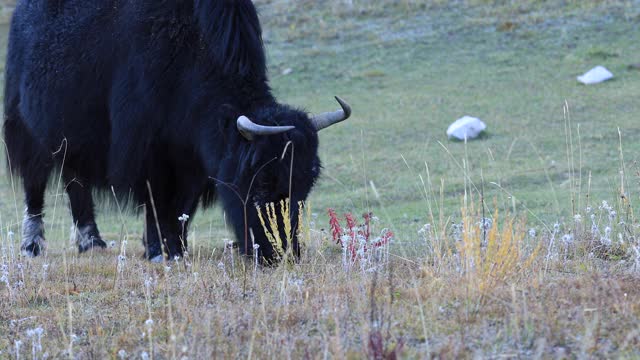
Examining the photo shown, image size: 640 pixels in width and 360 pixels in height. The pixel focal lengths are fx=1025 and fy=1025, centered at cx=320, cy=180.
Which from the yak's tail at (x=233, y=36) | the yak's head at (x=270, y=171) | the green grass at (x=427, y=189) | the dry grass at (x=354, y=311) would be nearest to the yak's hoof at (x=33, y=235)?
the green grass at (x=427, y=189)

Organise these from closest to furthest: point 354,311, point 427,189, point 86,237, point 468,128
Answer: point 354,311
point 86,237
point 427,189
point 468,128

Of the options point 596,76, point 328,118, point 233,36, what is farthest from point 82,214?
point 596,76

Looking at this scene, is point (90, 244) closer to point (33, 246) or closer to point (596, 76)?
point (33, 246)

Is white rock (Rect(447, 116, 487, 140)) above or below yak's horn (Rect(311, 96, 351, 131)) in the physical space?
below

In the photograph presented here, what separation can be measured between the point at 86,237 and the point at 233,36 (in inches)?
118

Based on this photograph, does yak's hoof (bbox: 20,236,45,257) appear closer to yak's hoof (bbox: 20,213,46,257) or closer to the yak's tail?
yak's hoof (bbox: 20,213,46,257)

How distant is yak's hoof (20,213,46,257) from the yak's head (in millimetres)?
3075

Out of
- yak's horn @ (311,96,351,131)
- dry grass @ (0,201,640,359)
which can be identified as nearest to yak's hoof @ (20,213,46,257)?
yak's horn @ (311,96,351,131)

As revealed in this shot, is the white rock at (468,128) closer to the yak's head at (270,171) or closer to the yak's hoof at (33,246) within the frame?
the yak's hoof at (33,246)

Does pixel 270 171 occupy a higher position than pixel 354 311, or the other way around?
pixel 270 171

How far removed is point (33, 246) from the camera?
9688 mm

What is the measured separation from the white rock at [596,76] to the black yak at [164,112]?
40.9 feet

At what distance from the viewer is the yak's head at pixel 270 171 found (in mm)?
7008

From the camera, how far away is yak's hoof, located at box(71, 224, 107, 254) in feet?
31.8
